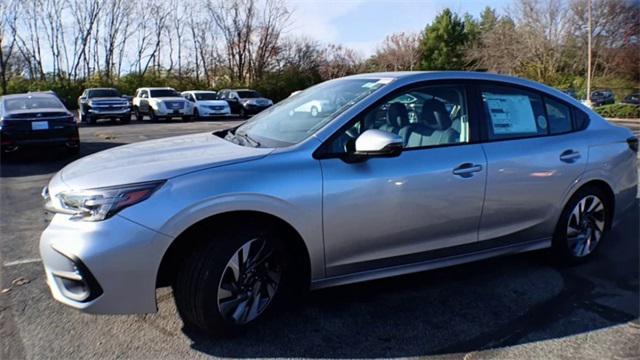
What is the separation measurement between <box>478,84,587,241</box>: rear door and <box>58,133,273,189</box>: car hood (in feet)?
5.43

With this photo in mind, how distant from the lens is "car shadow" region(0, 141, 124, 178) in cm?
919

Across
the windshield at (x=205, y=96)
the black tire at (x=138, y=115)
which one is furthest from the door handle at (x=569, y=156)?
the black tire at (x=138, y=115)

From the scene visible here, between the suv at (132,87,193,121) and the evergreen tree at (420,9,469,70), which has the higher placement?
the evergreen tree at (420,9,469,70)

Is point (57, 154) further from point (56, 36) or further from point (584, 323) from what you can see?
point (56, 36)

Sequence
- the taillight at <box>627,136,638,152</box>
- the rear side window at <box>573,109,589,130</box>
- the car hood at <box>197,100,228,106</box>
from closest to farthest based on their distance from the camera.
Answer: the rear side window at <box>573,109,589,130</box> → the taillight at <box>627,136,638,152</box> → the car hood at <box>197,100,228,106</box>

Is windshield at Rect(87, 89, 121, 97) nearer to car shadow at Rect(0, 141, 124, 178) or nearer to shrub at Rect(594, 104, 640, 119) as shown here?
car shadow at Rect(0, 141, 124, 178)

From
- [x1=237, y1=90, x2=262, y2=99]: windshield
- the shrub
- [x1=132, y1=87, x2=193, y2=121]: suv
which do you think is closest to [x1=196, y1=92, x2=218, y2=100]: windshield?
[x1=132, y1=87, x2=193, y2=121]: suv

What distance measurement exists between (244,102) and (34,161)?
18.2 meters

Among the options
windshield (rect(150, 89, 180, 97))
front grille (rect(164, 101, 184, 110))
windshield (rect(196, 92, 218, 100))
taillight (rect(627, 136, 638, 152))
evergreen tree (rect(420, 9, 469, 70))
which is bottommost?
taillight (rect(627, 136, 638, 152))

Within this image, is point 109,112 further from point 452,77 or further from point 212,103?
point 452,77

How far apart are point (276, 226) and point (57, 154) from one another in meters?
10.1

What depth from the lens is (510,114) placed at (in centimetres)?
384

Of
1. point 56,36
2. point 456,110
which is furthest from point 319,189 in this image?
point 56,36

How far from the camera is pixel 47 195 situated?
310 centimetres
